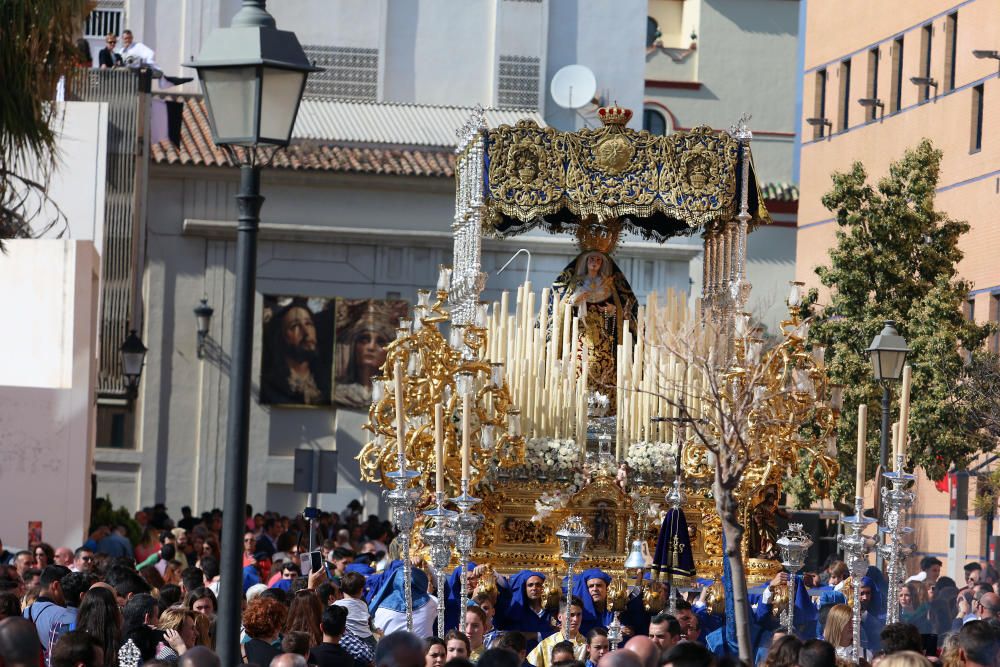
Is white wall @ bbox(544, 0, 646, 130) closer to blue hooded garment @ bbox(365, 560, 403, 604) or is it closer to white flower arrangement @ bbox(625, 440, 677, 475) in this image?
white flower arrangement @ bbox(625, 440, 677, 475)

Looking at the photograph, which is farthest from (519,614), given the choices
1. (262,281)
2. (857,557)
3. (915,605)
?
(262,281)

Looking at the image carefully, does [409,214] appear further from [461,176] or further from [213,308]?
[461,176]

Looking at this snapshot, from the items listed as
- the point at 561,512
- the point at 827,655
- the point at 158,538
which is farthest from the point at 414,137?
the point at 827,655

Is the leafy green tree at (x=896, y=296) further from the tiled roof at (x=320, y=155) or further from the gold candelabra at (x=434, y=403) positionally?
the gold candelabra at (x=434, y=403)

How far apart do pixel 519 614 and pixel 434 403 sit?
2169 mm

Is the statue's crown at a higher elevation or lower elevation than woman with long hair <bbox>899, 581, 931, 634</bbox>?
higher

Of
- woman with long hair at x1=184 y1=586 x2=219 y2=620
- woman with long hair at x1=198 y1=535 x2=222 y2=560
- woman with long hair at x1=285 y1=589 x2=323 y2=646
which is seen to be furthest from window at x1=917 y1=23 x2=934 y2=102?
woman with long hair at x1=285 y1=589 x2=323 y2=646

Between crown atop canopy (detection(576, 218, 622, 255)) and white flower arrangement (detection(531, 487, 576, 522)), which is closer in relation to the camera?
white flower arrangement (detection(531, 487, 576, 522))

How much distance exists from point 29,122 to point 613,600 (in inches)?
213

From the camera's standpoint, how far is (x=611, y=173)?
1717cm

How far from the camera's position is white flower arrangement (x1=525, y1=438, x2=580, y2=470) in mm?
15859

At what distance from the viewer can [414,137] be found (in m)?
31.5

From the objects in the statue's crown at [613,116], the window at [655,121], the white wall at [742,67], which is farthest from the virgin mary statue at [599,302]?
the white wall at [742,67]

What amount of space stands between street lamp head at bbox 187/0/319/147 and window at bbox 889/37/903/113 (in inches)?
962
